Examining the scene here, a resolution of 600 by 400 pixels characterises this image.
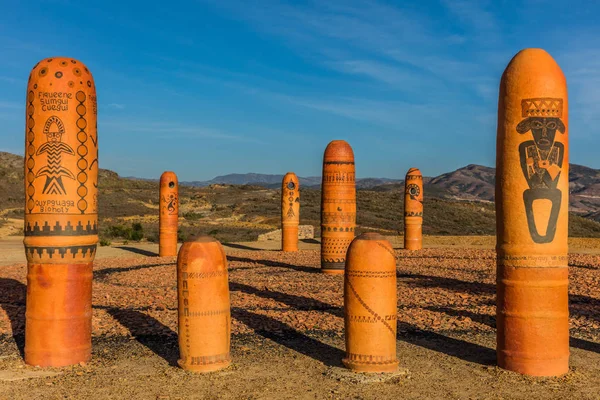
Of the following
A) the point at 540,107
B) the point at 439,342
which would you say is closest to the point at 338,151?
the point at 439,342

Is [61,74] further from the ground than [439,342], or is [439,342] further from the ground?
[61,74]

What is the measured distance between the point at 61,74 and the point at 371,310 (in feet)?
15.7

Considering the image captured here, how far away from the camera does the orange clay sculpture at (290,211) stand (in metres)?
23.8

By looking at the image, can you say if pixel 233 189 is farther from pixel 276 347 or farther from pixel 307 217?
pixel 276 347

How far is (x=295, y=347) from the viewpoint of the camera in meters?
8.83

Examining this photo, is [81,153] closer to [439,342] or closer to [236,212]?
[439,342]

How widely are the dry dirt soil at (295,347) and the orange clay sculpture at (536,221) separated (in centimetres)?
39

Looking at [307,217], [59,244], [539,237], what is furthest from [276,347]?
[307,217]

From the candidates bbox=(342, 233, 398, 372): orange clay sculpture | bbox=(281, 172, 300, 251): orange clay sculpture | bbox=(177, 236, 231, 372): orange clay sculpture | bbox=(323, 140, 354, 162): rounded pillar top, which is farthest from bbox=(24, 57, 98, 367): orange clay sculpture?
bbox=(281, 172, 300, 251): orange clay sculpture

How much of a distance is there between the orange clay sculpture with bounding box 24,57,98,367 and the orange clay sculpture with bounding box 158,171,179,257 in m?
13.5

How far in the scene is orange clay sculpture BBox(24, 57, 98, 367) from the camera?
25.9 ft

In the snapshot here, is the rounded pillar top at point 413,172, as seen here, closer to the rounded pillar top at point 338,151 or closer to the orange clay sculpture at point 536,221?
the rounded pillar top at point 338,151

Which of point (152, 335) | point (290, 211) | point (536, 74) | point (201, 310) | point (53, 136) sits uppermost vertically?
point (536, 74)

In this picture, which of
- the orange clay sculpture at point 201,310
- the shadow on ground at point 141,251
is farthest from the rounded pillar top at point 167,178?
the orange clay sculpture at point 201,310
